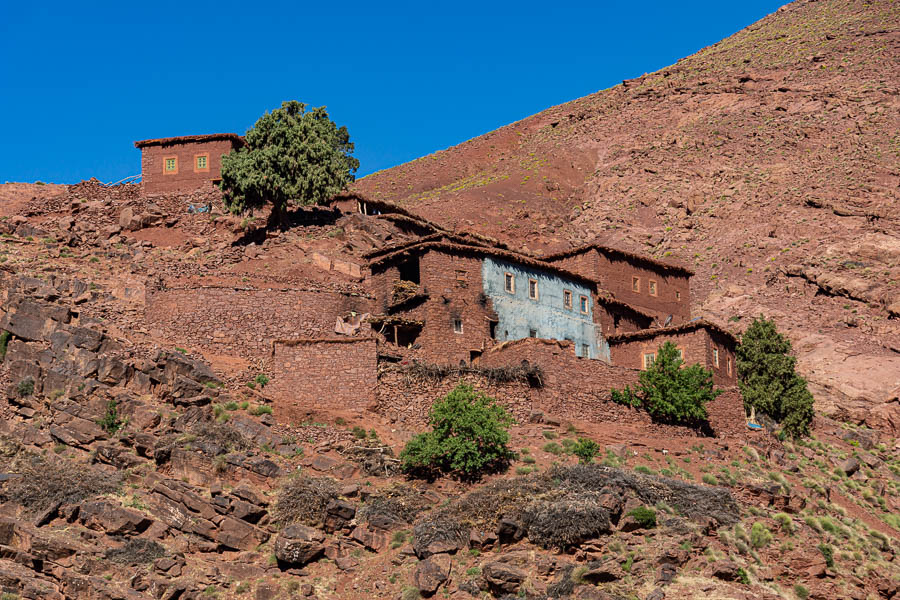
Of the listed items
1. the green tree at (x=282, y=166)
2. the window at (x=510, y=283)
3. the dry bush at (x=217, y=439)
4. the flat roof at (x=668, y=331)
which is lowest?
the dry bush at (x=217, y=439)

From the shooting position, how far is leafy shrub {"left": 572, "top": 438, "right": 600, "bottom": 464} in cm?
4378

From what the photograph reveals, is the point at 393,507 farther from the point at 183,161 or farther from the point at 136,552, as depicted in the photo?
the point at 183,161

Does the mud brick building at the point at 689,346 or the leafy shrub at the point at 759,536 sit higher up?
the mud brick building at the point at 689,346

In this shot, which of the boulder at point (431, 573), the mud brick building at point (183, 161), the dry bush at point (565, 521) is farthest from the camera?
the mud brick building at point (183, 161)

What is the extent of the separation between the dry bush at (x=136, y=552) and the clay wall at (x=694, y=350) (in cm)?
2591

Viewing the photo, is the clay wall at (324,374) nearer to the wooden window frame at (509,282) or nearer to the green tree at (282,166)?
the wooden window frame at (509,282)

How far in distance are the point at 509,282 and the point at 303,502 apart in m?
18.6

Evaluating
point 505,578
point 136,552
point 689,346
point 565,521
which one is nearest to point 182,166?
point 689,346

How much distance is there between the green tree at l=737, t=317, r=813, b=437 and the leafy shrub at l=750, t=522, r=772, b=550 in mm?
17181

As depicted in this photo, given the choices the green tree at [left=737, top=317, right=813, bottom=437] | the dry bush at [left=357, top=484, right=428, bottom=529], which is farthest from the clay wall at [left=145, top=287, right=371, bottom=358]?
the green tree at [left=737, top=317, right=813, bottom=437]

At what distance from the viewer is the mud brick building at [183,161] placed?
6519 centimetres

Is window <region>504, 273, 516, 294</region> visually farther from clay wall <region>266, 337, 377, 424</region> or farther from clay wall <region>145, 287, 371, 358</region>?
clay wall <region>266, 337, 377, 424</region>

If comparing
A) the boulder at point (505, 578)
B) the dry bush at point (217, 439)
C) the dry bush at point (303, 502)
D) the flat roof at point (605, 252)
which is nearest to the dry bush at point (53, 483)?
the dry bush at point (217, 439)

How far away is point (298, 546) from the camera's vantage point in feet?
121
